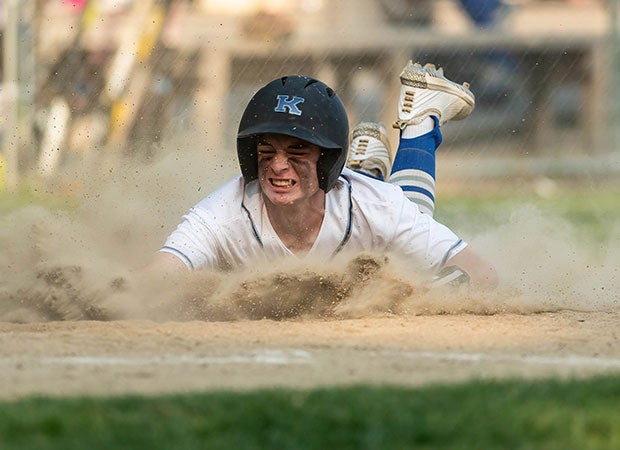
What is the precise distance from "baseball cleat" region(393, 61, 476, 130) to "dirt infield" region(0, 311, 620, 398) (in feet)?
6.70

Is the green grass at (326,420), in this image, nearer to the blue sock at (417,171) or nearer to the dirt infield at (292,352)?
the dirt infield at (292,352)

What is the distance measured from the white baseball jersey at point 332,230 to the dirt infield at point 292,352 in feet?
1.61

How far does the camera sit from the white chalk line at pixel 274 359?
4504 millimetres

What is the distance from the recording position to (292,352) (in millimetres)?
4734

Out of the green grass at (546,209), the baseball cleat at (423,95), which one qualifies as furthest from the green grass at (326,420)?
the green grass at (546,209)

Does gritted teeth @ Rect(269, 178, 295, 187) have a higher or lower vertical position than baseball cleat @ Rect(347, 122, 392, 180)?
lower

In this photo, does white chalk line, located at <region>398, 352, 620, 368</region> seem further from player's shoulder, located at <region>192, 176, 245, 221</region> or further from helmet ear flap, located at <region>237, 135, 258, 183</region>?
helmet ear flap, located at <region>237, 135, 258, 183</region>

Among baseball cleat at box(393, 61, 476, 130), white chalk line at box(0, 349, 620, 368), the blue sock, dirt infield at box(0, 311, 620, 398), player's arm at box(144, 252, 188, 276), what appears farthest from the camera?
baseball cleat at box(393, 61, 476, 130)

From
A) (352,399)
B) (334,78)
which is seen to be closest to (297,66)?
(334,78)

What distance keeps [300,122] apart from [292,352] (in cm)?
169

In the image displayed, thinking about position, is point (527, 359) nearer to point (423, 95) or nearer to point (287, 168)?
point (287, 168)

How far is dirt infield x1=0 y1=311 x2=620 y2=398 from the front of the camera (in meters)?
4.17

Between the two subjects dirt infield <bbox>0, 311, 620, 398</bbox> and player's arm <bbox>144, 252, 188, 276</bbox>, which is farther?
player's arm <bbox>144, 252, 188, 276</bbox>

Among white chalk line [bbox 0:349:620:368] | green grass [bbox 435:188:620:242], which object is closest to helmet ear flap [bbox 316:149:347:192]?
white chalk line [bbox 0:349:620:368]
